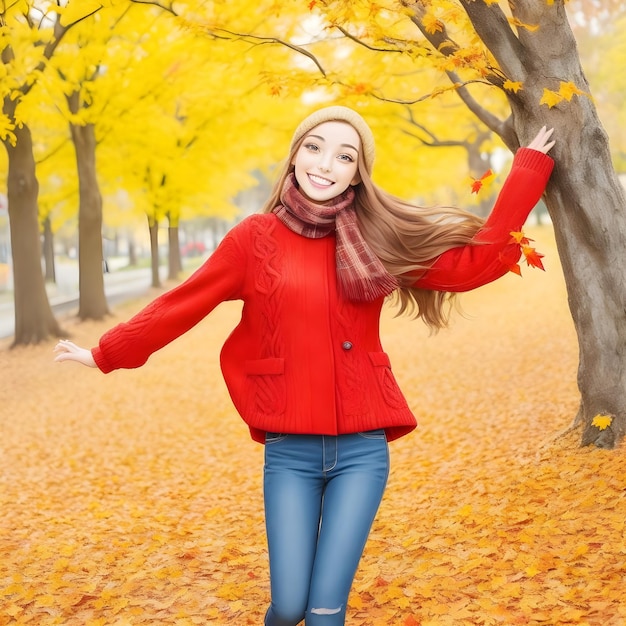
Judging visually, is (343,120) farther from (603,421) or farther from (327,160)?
(603,421)

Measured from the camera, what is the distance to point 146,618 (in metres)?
4.06

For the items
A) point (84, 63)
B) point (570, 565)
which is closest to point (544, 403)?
point (570, 565)

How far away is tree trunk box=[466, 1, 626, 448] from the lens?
440 cm

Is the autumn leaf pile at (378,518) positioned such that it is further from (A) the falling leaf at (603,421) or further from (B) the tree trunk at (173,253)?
(B) the tree trunk at (173,253)

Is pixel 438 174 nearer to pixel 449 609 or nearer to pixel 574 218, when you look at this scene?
pixel 574 218

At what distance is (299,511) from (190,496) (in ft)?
13.0

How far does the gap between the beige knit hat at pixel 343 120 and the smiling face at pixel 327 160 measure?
18 millimetres

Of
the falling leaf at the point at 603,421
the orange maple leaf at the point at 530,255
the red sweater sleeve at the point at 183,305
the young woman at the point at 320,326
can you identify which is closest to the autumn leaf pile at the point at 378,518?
the falling leaf at the point at 603,421

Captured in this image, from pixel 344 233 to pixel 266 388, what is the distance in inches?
24.2

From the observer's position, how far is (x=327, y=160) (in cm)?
296

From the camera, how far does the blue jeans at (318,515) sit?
261 centimetres

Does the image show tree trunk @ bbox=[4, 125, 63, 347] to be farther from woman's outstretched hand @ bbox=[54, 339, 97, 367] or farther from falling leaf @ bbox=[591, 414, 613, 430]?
woman's outstretched hand @ bbox=[54, 339, 97, 367]

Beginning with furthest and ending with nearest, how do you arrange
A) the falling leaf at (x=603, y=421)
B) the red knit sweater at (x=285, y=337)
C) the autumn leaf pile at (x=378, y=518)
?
the falling leaf at (x=603, y=421)
the autumn leaf pile at (x=378, y=518)
the red knit sweater at (x=285, y=337)

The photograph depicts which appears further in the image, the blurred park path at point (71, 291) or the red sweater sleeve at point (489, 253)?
the blurred park path at point (71, 291)
